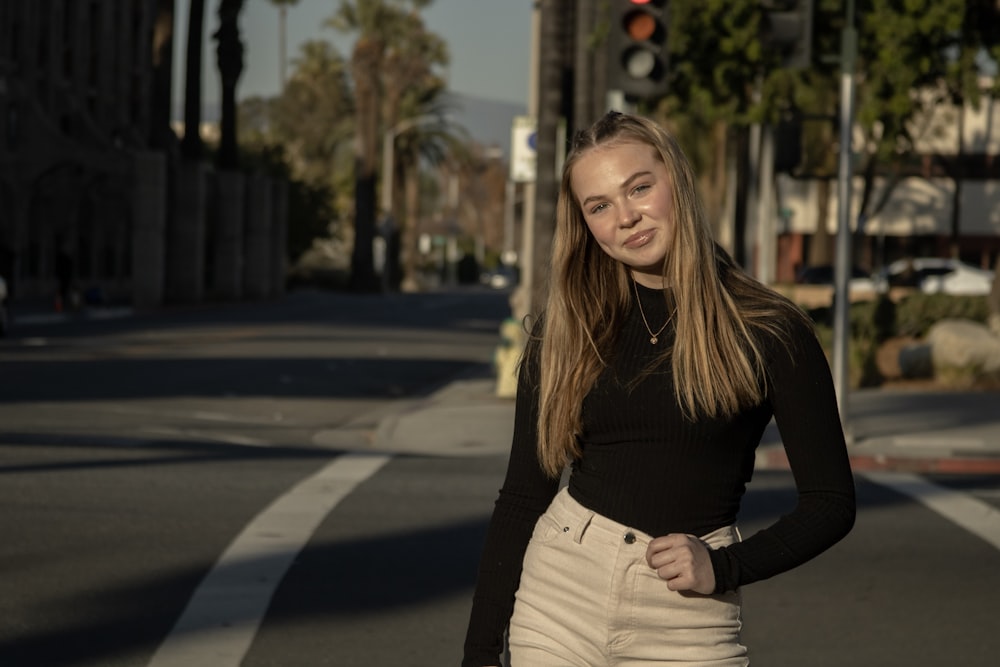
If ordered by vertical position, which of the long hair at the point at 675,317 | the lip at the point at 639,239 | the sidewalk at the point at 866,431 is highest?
the lip at the point at 639,239

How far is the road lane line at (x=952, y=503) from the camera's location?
11195 mm

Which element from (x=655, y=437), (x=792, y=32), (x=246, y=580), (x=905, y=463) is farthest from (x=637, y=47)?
(x=655, y=437)

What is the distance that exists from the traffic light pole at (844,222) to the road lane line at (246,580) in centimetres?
599

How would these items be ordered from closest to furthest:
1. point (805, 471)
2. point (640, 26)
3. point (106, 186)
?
point (805, 471) → point (640, 26) → point (106, 186)

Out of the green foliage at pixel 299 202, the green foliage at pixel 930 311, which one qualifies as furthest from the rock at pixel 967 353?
the green foliage at pixel 299 202

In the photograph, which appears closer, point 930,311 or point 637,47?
point 637,47

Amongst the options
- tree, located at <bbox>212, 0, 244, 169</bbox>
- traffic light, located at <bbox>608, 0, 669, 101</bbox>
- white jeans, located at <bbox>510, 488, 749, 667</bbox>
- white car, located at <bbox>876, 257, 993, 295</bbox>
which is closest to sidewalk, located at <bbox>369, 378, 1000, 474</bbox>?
traffic light, located at <bbox>608, 0, 669, 101</bbox>

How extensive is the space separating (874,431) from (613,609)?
1459 centimetres

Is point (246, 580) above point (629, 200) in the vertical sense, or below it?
below

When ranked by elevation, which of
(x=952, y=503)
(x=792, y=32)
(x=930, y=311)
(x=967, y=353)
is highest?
(x=792, y=32)

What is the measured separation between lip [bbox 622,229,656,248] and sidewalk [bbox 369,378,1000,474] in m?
11.7

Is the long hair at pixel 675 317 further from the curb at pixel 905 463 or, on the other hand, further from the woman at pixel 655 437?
the curb at pixel 905 463

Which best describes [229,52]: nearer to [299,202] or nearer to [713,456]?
[299,202]

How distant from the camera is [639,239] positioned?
3697 millimetres
